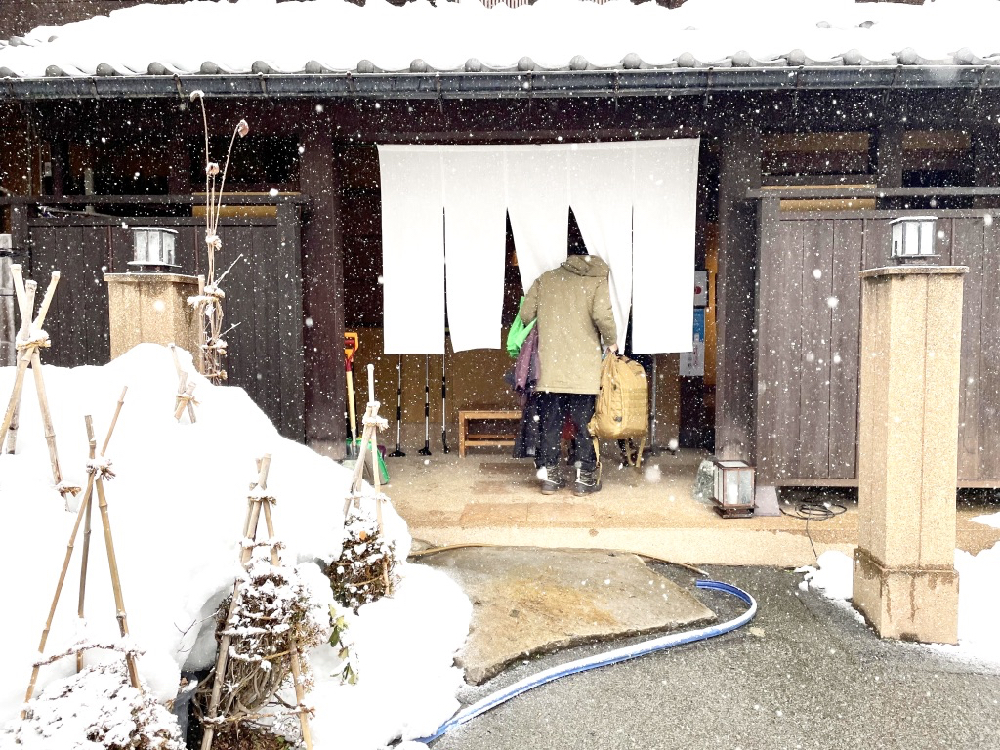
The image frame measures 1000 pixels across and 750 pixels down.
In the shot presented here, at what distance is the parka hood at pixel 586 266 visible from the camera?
238 inches

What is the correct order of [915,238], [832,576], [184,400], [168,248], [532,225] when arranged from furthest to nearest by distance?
[532,225]
[168,248]
[832,576]
[915,238]
[184,400]

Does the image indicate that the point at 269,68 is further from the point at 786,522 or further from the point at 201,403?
the point at 786,522

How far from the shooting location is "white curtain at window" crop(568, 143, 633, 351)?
20.0 ft

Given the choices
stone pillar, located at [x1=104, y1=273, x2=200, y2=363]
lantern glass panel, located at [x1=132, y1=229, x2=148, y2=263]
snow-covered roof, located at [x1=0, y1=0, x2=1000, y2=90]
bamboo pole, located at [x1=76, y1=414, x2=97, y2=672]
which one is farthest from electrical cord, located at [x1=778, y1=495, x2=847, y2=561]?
lantern glass panel, located at [x1=132, y1=229, x2=148, y2=263]

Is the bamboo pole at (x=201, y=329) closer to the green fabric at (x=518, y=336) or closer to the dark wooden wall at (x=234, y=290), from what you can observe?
the dark wooden wall at (x=234, y=290)

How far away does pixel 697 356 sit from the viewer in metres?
8.52

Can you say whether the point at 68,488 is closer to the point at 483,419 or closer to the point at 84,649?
the point at 84,649

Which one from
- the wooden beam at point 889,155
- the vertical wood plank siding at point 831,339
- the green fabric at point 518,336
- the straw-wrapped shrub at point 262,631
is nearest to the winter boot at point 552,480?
the green fabric at point 518,336

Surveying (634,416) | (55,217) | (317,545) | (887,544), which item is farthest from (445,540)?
(55,217)

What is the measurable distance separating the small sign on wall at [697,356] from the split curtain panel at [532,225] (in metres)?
2.21

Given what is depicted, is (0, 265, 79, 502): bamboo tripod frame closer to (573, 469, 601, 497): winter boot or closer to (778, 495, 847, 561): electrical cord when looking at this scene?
(573, 469, 601, 497): winter boot

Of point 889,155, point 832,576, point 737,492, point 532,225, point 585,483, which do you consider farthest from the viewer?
point 532,225

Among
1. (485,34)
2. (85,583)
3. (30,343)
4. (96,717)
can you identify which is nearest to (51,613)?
(85,583)

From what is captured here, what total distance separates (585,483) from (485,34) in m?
4.63
